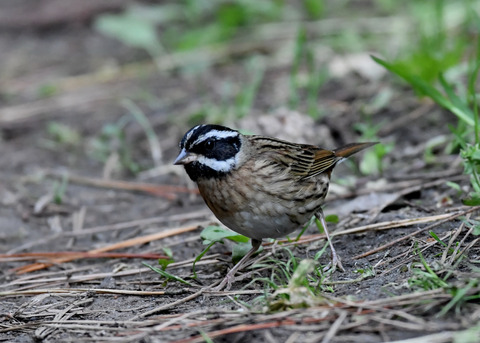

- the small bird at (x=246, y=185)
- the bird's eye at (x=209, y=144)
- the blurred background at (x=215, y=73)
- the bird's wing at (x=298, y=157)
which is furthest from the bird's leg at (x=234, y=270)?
the blurred background at (x=215, y=73)

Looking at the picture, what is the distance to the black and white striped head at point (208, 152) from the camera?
4.96 m

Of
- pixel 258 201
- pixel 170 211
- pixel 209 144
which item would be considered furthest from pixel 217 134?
pixel 170 211

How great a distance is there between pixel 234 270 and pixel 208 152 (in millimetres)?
847

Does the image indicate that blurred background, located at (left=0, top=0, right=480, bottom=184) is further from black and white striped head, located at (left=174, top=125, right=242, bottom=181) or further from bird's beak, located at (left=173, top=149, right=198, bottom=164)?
bird's beak, located at (left=173, top=149, right=198, bottom=164)

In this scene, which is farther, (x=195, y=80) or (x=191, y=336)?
(x=195, y=80)

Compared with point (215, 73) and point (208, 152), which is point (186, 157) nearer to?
point (208, 152)

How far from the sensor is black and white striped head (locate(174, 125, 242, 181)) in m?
4.96

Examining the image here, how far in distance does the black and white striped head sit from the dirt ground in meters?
0.76

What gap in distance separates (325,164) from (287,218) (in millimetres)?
784

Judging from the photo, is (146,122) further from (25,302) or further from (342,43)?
(25,302)

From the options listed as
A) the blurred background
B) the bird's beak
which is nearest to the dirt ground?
the blurred background

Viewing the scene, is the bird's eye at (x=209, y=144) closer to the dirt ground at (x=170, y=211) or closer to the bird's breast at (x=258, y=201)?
the bird's breast at (x=258, y=201)

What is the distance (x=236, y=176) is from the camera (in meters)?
5.01

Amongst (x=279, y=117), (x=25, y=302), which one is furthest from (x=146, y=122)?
(x=25, y=302)
